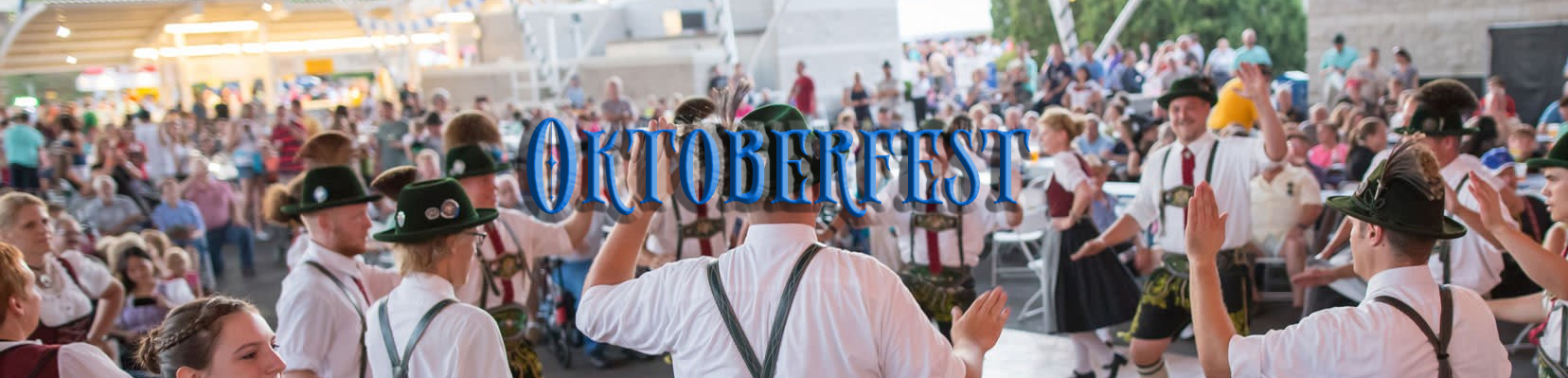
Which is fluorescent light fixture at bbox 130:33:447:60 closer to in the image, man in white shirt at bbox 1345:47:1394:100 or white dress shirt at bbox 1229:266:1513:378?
man in white shirt at bbox 1345:47:1394:100

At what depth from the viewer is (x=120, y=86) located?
25.6 meters

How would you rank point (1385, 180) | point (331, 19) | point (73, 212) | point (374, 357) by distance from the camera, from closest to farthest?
point (1385, 180), point (374, 357), point (73, 212), point (331, 19)

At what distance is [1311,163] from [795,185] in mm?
6799

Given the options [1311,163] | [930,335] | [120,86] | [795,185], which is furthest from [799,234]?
[120,86]

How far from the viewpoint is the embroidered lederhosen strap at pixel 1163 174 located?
4801 mm

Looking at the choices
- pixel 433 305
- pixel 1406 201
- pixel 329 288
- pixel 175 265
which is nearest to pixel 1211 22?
pixel 175 265

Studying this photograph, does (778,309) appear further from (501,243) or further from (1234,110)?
(1234,110)

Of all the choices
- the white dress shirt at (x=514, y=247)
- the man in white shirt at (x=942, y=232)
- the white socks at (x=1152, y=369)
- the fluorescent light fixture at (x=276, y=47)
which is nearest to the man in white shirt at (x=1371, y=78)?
the man in white shirt at (x=942, y=232)

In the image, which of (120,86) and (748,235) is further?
(120,86)

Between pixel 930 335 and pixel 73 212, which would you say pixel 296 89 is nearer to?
pixel 73 212

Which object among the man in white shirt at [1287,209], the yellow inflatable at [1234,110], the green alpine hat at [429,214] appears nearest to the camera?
the green alpine hat at [429,214]

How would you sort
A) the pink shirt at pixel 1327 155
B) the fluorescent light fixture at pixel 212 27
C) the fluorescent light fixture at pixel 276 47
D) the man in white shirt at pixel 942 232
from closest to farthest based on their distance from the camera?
1. the man in white shirt at pixel 942 232
2. the pink shirt at pixel 1327 155
3. the fluorescent light fixture at pixel 212 27
4. the fluorescent light fixture at pixel 276 47

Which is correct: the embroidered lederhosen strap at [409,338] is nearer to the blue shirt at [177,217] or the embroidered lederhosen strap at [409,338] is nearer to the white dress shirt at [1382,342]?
the white dress shirt at [1382,342]

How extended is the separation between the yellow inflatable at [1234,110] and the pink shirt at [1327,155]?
458 mm
